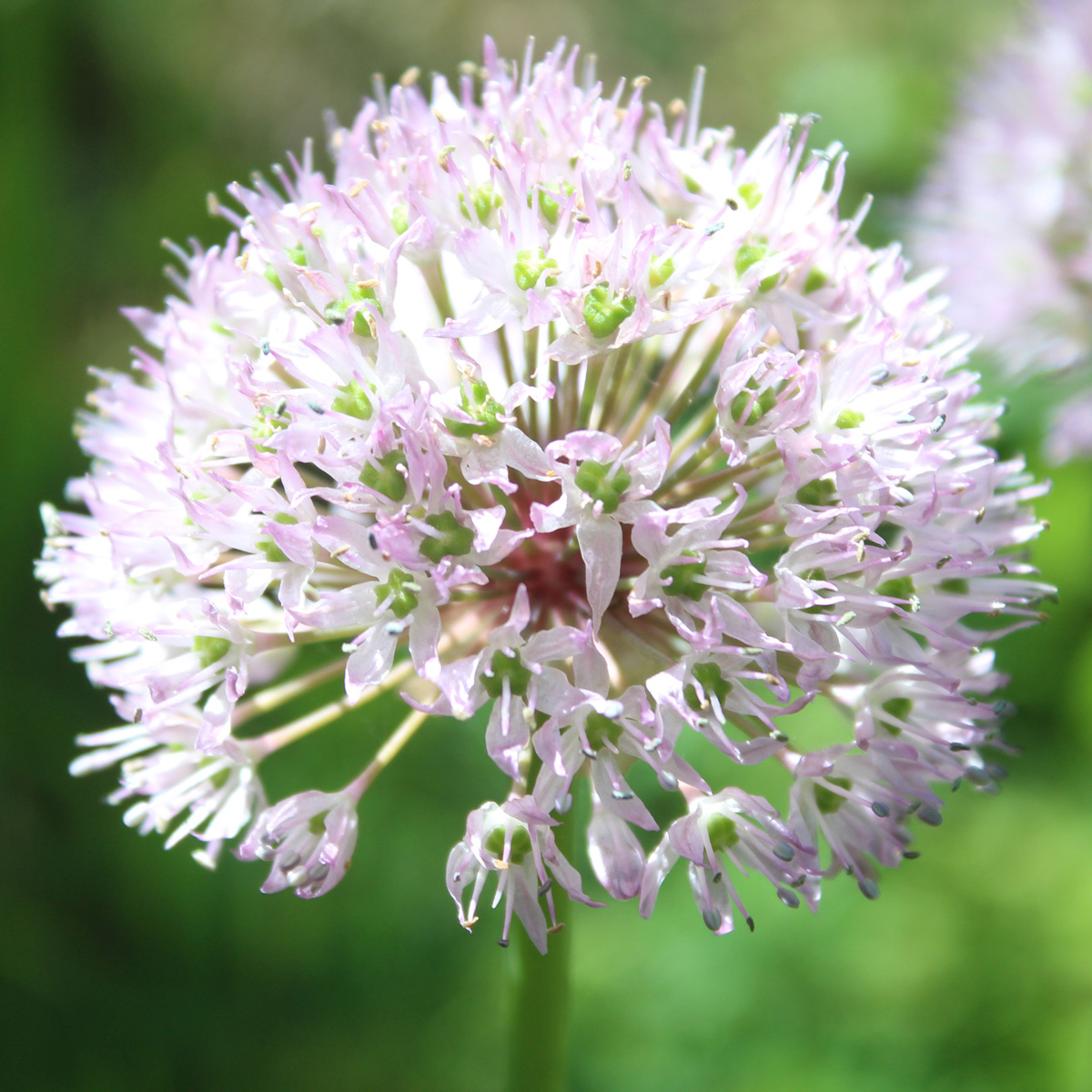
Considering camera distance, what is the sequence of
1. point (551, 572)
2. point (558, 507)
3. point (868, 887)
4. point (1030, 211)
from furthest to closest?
1. point (1030, 211)
2. point (551, 572)
3. point (868, 887)
4. point (558, 507)

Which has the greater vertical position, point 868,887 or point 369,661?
point 369,661

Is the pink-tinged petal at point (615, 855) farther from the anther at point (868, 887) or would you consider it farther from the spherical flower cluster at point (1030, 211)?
the spherical flower cluster at point (1030, 211)

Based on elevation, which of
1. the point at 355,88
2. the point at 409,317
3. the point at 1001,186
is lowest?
the point at 409,317

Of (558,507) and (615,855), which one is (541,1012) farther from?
(558,507)

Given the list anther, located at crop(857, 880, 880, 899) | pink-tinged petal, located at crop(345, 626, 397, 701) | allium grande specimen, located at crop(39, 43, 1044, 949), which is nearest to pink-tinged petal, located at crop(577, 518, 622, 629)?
allium grande specimen, located at crop(39, 43, 1044, 949)

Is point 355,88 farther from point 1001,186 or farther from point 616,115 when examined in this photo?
point 616,115

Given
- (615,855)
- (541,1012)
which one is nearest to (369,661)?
(615,855)

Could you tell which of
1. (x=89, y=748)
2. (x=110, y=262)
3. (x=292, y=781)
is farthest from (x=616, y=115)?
(x=110, y=262)
